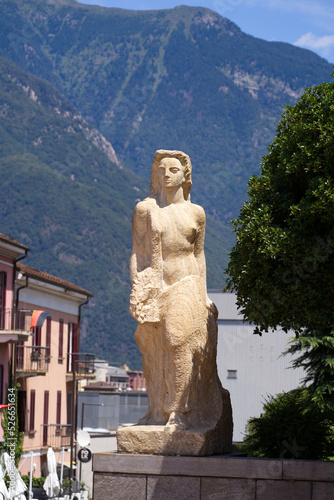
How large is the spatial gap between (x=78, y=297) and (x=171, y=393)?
40665 mm

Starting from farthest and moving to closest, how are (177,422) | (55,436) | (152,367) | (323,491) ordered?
(55,436) < (152,367) < (177,422) < (323,491)

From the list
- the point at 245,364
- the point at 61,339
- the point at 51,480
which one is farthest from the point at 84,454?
the point at 245,364

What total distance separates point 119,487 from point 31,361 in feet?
107

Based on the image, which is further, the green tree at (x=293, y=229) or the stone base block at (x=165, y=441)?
the green tree at (x=293, y=229)

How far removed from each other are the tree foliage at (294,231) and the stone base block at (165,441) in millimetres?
2149

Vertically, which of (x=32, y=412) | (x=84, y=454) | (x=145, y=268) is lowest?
(x=84, y=454)

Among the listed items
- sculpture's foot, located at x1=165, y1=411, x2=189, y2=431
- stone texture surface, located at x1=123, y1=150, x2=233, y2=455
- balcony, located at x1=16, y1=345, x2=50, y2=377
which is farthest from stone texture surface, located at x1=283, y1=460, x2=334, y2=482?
balcony, located at x1=16, y1=345, x2=50, y2=377

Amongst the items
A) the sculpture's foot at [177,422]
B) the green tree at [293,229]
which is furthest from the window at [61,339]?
the sculpture's foot at [177,422]

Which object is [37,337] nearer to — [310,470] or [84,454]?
[84,454]

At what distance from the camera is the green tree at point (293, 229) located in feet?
39.2

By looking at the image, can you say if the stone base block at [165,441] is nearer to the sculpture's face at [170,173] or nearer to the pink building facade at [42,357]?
the sculpture's face at [170,173]

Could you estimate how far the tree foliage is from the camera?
11938 mm

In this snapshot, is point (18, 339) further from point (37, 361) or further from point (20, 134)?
point (20, 134)

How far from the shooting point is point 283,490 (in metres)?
10.4
